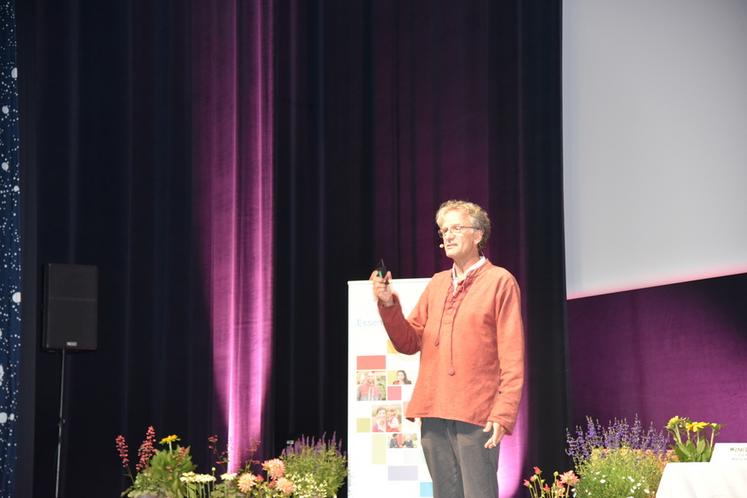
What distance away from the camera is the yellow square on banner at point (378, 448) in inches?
202

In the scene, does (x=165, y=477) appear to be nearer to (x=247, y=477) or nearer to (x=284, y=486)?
(x=247, y=477)

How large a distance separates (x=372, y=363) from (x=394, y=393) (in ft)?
0.72

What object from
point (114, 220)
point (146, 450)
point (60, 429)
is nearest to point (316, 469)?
point (146, 450)

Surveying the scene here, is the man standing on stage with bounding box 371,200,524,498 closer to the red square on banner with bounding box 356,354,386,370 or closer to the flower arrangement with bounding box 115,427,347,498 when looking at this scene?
the flower arrangement with bounding box 115,427,347,498

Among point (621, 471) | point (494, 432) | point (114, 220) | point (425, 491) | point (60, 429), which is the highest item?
point (114, 220)

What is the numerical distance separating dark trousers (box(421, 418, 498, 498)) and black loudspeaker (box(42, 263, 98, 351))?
2476 mm

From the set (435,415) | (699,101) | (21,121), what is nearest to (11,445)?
(21,121)

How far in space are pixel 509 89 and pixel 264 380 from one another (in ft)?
8.19

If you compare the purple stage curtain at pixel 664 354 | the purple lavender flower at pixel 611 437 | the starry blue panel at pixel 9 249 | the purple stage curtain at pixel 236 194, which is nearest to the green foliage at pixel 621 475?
the purple lavender flower at pixel 611 437

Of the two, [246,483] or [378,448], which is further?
[378,448]

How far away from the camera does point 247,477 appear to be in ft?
15.0

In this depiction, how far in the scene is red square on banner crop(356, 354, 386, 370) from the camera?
5.27 meters

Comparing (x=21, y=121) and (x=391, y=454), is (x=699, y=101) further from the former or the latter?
(x=21, y=121)

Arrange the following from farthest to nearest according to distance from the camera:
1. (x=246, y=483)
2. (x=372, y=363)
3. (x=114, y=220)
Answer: (x=114, y=220), (x=372, y=363), (x=246, y=483)
